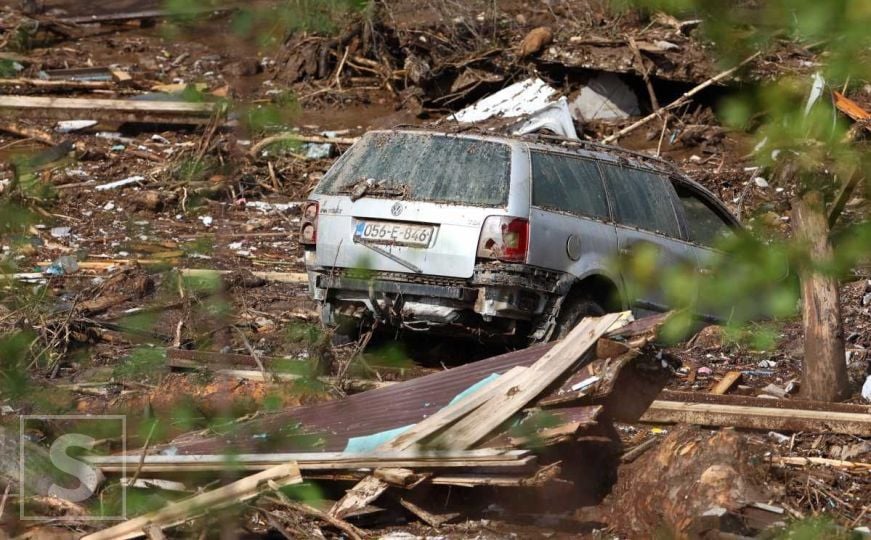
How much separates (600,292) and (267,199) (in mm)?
6870

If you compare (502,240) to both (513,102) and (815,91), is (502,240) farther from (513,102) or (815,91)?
(513,102)

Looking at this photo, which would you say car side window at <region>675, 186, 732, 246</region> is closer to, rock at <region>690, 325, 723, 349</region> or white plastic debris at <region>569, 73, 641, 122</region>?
rock at <region>690, 325, 723, 349</region>

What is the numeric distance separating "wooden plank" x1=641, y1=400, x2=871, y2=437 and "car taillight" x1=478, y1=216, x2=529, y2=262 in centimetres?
146

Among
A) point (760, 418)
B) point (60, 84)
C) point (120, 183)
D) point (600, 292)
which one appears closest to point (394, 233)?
point (600, 292)

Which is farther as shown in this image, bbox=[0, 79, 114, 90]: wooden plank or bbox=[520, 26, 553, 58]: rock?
bbox=[0, 79, 114, 90]: wooden plank

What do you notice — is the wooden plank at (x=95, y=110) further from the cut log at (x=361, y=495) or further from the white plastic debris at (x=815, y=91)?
the white plastic debris at (x=815, y=91)

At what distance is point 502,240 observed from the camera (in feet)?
24.9

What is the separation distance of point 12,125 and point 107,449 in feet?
39.1

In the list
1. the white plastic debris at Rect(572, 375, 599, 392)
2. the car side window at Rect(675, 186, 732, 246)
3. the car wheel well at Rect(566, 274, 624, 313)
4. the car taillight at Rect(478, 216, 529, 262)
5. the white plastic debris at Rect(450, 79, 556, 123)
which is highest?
the white plastic debris at Rect(450, 79, 556, 123)

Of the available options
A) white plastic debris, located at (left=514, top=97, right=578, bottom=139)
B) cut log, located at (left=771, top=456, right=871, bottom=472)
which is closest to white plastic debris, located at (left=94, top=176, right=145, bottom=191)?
white plastic debris, located at (left=514, top=97, right=578, bottom=139)

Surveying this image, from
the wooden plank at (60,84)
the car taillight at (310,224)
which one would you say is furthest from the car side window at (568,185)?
the wooden plank at (60,84)

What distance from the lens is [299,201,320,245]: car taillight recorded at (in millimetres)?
8164

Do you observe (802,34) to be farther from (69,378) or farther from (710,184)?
(710,184)
